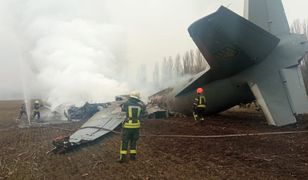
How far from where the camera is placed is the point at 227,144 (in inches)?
500

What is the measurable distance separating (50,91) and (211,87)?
15989mm

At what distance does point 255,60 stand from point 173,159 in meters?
7.94

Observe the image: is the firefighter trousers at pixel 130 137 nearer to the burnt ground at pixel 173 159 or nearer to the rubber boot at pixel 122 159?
the rubber boot at pixel 122 159

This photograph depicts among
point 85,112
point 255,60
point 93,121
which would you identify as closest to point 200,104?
point 255,60

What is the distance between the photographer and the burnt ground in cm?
909

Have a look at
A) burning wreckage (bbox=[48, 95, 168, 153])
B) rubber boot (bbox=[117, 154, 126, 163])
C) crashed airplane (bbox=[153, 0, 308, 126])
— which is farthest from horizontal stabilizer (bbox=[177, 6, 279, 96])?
rubber boot (bbox=[117, 154, 126, 163])

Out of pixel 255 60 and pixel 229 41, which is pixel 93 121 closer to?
pixel 229 41

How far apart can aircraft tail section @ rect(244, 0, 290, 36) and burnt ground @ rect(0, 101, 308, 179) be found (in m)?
5.13

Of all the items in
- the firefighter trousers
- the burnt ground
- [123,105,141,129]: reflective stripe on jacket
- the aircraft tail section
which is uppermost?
the aircraft tail section

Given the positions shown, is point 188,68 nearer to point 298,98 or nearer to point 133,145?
point 298,98

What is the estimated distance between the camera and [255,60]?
55.0 feet

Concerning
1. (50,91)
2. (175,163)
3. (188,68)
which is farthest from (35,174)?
(188,68)

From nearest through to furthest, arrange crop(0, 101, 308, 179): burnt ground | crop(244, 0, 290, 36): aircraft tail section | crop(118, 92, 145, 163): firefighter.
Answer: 1. crop(0, 101, 308, 179): burnt ground
2. crop(118, 92, 145, 163): firefighter
3. crop(244, 0, 290, 36): aircraft tail section

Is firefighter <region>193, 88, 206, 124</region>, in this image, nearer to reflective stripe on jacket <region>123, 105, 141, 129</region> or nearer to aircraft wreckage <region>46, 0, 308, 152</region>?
aircraft wreckage <region>46, 0, 308, 152</region>
